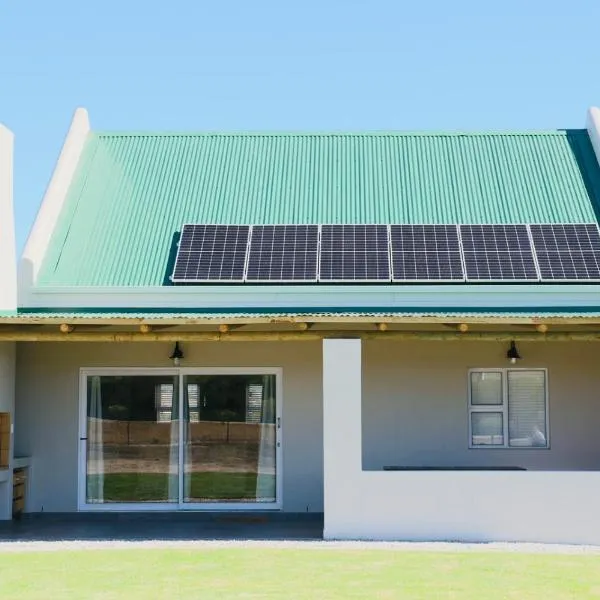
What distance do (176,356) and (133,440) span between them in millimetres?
1429

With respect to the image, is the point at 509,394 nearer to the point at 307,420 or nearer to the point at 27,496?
the point at 307,420

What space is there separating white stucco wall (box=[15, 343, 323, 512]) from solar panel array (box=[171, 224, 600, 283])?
1.14 m

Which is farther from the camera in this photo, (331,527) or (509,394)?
(509,394)

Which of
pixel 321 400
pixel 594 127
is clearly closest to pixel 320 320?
pixel 321 400

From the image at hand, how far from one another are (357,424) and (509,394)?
3626 millimetres

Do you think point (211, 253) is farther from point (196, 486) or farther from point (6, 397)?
point (6, 397)

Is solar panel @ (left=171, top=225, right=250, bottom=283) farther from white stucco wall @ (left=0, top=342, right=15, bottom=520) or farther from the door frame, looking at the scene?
white stucco wall @ (left=0, top=342, right=15, bottom=520)

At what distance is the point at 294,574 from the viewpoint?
1170cm

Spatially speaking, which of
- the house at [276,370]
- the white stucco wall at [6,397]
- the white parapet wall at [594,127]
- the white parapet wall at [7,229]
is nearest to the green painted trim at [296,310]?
the house at [276,370]

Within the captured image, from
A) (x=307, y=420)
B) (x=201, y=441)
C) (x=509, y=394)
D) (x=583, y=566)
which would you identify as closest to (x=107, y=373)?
(x=201, y=441)

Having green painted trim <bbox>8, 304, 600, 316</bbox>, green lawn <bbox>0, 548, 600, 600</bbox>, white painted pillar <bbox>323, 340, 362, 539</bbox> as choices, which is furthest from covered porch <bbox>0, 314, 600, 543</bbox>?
green lawn <bbox>0, 548, 600, 600</bbox>

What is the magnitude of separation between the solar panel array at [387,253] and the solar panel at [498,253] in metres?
0.01

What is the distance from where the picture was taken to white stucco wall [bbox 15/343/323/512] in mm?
17438

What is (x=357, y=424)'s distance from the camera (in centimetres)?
1488
